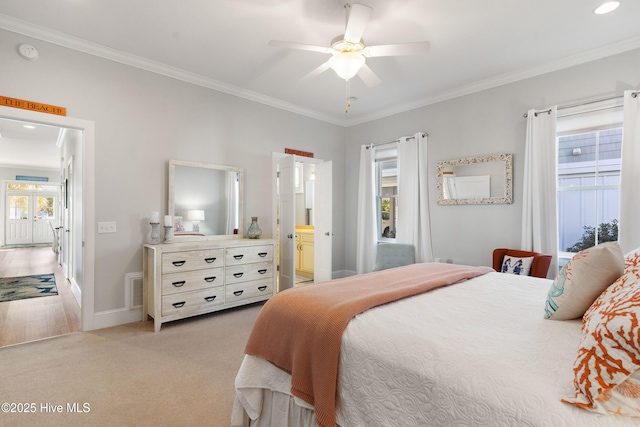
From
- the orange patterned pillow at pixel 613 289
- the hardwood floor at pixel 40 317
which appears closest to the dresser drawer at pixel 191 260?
the hardwood floor at pixel 40 317

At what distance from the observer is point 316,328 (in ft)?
4.68

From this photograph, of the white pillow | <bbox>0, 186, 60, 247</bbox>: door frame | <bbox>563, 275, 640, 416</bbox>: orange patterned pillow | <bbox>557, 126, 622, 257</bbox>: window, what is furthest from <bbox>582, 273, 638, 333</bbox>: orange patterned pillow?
<bbox>0, 186, 60, 247</bbox>: door frame

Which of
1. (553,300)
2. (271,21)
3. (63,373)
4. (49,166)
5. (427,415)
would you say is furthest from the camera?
(49,166)

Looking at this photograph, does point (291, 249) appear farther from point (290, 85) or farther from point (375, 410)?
point (375, 410)

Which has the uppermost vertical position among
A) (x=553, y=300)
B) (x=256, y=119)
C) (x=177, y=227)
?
(x=256, y=119)

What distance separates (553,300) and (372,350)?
2.99ft

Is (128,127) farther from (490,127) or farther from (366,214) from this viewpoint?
(490,127)

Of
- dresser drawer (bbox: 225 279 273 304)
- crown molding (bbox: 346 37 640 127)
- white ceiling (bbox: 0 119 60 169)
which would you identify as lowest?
dresser drawer (bbox: 225 279 273 304)

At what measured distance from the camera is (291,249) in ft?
15.0

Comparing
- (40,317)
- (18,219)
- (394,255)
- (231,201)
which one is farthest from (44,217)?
(394,255)

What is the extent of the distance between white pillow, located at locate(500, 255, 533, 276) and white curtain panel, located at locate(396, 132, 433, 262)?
106 cm

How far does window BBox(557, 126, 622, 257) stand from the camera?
317cm

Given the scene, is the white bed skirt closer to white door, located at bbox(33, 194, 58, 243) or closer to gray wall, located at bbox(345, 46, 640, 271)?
gray wall, located at bbox(345, 46, 640, 271)

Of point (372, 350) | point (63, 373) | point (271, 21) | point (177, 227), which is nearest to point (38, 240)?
point (177, 227)
